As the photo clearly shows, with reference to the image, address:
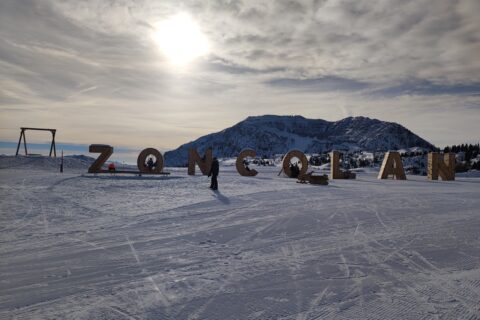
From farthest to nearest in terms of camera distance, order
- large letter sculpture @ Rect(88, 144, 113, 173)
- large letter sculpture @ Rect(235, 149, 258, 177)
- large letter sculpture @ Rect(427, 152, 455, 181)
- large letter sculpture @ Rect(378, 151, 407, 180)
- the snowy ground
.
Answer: large letter sculpture @ Rect(427, 152, 455, 181) < large letter sculpture @ Rect(378, 151, 407, 180) < large letter sculpture @ Rect(235, 149, 258, 177) < large letter sculpture @ Rect(88, 144, 113, 173) < the snowy ground

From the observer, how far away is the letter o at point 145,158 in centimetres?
2641

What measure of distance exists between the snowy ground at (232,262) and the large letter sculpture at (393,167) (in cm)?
2047

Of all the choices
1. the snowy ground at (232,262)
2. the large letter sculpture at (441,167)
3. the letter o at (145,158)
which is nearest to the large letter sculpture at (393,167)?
the large letter sculpture at (441,167)

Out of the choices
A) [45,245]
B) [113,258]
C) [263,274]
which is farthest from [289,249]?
[45,245]

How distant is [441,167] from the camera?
106 ft

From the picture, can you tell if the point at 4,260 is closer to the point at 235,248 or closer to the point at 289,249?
the point at 235,248

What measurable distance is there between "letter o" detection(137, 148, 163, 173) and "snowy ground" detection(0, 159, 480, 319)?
14.4m

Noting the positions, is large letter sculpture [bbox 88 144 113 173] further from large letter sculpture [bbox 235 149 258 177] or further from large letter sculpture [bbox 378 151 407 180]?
large letter sculpture [bbox 378 151 407 180]

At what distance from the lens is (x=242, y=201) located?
13883 millimetres

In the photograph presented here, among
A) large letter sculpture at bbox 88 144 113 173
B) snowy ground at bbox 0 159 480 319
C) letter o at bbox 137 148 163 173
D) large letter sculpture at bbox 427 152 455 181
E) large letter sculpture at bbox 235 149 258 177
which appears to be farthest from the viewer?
large letter sculpture at bbox 427 152 455 181

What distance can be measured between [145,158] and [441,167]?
25.0 metres

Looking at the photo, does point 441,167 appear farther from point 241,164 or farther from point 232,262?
point 232,262

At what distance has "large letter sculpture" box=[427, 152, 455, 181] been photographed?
31.9 metres

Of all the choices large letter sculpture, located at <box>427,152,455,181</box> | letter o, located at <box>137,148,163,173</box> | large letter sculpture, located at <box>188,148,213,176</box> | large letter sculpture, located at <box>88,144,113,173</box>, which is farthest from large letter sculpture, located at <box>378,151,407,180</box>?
large letter sculpture, located at <box>88,144,113,173</box>
